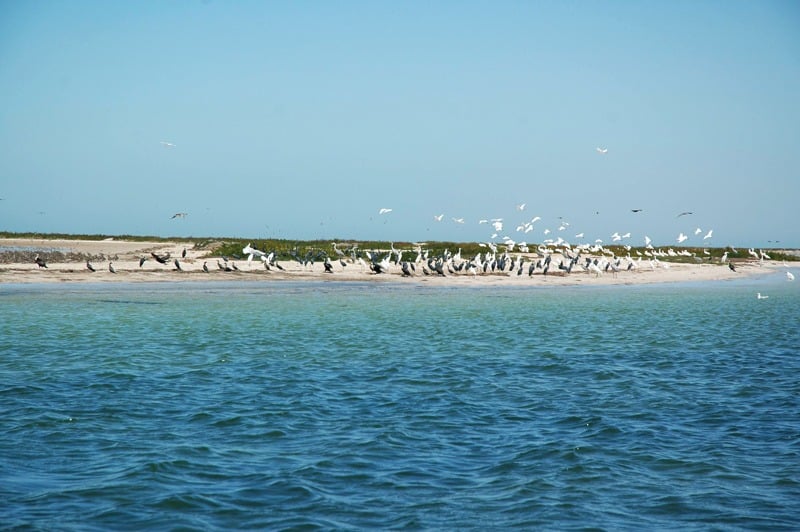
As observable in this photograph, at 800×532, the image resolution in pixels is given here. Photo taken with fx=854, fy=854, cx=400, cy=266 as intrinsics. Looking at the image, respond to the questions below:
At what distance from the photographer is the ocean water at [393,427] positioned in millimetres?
7883

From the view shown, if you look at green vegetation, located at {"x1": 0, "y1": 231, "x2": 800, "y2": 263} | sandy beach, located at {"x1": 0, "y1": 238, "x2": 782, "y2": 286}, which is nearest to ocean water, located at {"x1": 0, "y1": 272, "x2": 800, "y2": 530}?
sandy beach, located at {"x1": 0, "y1": 238, "x2": 782, "y2": 286}

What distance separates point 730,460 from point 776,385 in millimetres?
5745

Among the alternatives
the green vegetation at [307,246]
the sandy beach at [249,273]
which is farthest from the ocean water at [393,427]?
the green vegetation at [307,246]

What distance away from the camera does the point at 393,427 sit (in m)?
10.9

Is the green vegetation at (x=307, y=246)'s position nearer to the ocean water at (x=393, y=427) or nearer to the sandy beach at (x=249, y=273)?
the sandy beach at (x=249, y=273)

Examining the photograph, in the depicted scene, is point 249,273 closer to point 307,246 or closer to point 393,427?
point 307,246

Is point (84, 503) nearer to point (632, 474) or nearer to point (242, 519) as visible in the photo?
point (242, 519)

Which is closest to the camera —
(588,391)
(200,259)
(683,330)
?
(588,391)

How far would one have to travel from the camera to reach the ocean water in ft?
25.9

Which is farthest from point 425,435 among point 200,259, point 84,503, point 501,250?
point 501,250

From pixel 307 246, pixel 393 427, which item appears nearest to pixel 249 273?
pixel 307 246

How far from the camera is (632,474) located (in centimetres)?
902

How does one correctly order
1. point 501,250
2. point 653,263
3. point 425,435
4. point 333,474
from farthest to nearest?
point 501,250, point 653,263, point 425,435, point 333,474

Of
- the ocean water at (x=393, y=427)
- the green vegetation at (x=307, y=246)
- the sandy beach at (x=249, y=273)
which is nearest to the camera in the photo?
the ocean water at (x=393, y=427)
